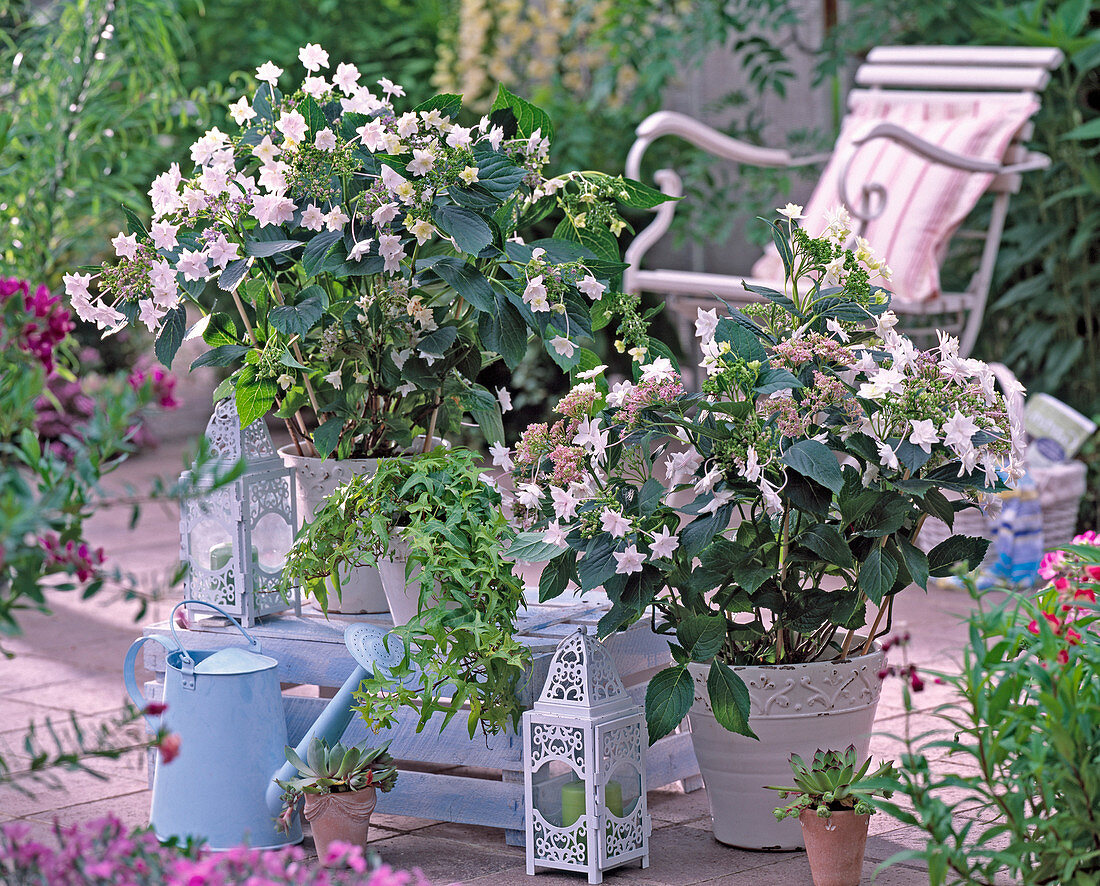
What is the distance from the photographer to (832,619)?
188 centimetres

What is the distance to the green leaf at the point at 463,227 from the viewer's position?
1976 millimetres

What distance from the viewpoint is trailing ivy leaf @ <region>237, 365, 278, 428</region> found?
2094mm

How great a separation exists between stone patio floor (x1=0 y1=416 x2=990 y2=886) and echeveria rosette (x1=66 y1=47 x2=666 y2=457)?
0.30m

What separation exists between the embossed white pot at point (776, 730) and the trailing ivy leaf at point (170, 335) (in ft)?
2.90

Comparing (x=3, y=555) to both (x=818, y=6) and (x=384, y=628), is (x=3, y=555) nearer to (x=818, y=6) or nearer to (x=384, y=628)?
(x=384, y=628)

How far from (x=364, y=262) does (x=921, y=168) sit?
231 centimetres

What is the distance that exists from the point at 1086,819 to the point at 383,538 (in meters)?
0.95

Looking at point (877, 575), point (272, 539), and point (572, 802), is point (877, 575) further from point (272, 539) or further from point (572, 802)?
point (272, 539)

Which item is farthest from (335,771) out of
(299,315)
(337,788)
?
(299,315)

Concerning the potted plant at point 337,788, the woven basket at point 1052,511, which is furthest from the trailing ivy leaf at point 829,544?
the woven basket at point 1052,511

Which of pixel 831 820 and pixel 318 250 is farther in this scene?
pixel 318 250

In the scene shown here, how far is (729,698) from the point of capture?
1820 mm

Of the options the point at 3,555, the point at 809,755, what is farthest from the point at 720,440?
the point at 3,555

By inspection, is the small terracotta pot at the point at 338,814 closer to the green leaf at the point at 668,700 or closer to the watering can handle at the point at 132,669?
the watering can handle at the point at 132,669
